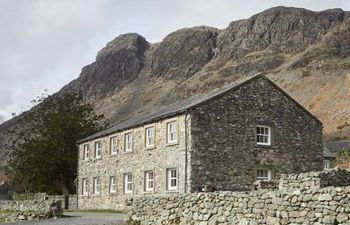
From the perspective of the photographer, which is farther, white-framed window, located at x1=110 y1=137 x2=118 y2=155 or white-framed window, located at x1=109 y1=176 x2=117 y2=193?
white-framed window, located at x1=110 y1=137 x2=118 y2=155

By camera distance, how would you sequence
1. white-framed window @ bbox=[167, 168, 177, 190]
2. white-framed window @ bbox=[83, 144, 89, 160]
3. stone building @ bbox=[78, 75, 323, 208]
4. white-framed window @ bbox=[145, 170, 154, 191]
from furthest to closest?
1. white-framed window @ bbox=[83, 144, 89, 160]
2. white-framed window @ bbox=[145, 170, 154, 191]
3. white-framed window @ bbox=[167, 168, 177, 190]
4. stone building @ bbox=[78, 75, 323, 208]

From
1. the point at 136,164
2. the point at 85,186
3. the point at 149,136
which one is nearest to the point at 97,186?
the point at 85,186

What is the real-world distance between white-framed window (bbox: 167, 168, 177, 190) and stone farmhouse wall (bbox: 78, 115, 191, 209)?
0.27 m

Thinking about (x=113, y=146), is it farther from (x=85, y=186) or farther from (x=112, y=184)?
(x=85, y=186)

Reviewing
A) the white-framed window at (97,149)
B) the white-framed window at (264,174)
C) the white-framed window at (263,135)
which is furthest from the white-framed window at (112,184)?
the white-framed window at (263,135)

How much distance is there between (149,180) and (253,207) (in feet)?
62.2

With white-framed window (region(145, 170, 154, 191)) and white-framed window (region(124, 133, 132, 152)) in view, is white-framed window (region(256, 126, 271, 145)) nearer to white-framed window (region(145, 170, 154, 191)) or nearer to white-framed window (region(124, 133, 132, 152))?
white-framed window (region(145, 170, 154, 191))

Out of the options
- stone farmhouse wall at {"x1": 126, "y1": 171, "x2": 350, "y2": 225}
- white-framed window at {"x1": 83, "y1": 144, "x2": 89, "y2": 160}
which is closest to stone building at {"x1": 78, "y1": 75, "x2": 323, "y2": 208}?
white-framed window at {"x1": 83, "y1": 144, "x2": 89, "y2": 160}

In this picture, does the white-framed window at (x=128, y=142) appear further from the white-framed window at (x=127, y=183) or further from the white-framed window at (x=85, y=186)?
the white-framed window at (x=85, y=186)

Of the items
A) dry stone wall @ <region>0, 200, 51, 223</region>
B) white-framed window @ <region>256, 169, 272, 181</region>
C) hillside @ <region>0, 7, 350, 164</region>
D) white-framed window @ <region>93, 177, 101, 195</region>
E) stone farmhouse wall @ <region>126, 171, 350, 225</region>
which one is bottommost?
dry stone wall @ <region>0, 200, 51, 223</region>

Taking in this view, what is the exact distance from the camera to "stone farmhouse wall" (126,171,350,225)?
42.7ft

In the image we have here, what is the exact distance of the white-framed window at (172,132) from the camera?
31866mm

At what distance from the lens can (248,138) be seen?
32250mm

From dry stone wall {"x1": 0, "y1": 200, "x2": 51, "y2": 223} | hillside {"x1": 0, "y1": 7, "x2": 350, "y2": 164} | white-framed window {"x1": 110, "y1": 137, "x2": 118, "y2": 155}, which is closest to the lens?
dry stone wall {"x1": 0, "y1": 200, "x2": 51, "y2": 223}
